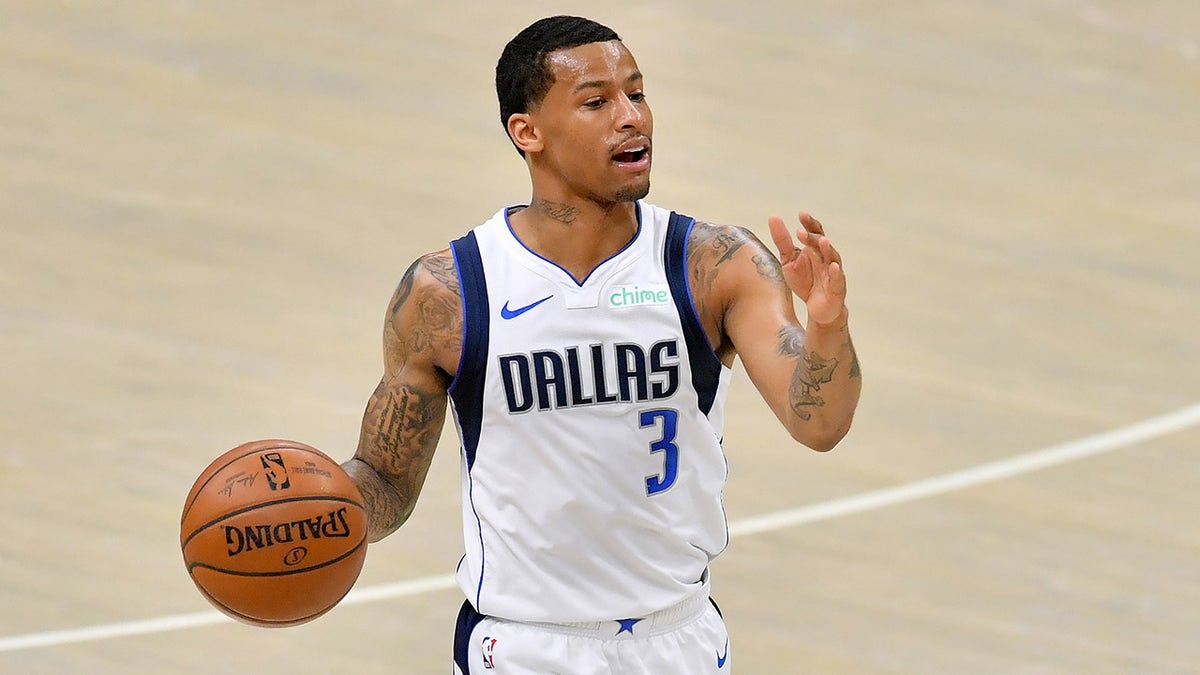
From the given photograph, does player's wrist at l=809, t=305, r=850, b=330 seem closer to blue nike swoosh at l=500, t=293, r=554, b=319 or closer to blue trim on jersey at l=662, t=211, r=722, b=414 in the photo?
blue trim on jersey at l=662, t=211, r=722, b=414

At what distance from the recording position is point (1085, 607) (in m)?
7.55

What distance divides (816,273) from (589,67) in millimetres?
965

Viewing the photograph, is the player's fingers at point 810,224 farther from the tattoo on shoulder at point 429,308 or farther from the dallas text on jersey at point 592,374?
the tattoo on shoulder at point 429,308

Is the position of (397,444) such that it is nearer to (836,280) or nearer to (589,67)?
(589,67)

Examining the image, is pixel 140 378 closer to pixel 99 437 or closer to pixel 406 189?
pixel 99 437

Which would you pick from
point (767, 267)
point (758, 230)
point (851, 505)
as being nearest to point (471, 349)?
point (767, 267)

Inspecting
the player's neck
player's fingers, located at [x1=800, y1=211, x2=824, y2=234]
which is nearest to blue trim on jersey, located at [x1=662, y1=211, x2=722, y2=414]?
the player's neck

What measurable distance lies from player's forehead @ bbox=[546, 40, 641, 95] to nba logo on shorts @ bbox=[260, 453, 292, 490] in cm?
Result: 120

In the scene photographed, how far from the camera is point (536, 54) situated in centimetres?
473

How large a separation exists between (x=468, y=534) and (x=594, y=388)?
0.55m

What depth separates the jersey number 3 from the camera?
15.4ft

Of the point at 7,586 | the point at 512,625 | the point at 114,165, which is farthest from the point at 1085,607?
the point at 114,165

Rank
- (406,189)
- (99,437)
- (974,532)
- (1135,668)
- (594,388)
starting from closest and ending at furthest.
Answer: (594,388)
(1135,668)
(974,532)
(99,437)
(406,189)

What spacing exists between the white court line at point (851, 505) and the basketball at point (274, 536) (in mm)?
2876
